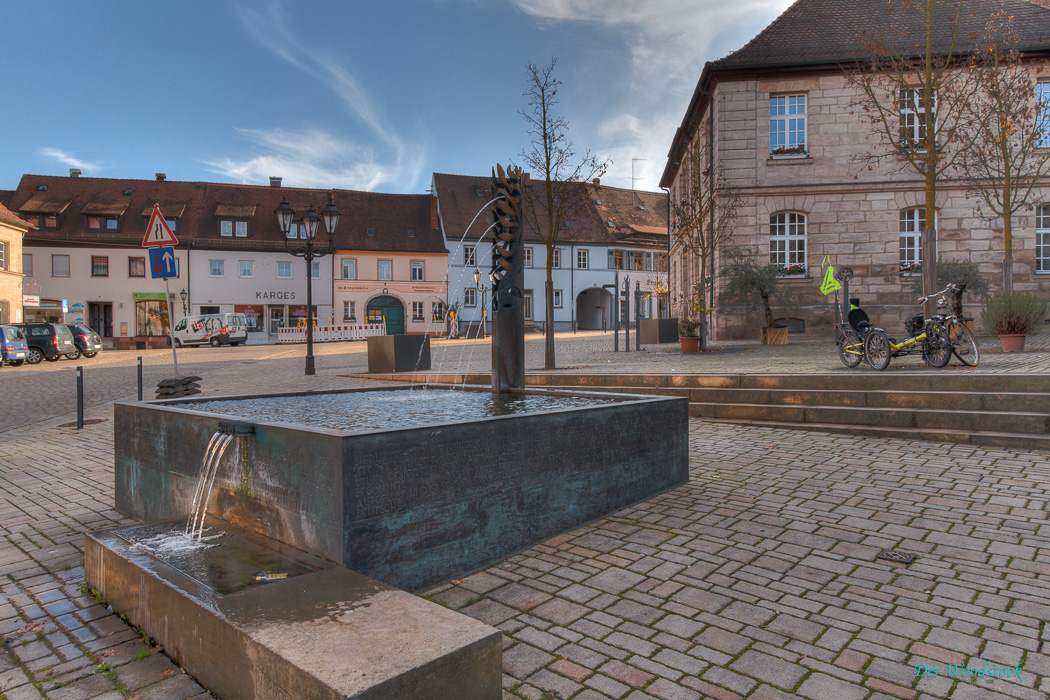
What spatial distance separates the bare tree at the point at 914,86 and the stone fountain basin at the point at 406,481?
11.2 metres

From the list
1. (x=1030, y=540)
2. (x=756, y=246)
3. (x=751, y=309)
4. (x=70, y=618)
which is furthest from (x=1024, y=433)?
(x=756, y=246)

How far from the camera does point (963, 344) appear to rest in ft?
33.8

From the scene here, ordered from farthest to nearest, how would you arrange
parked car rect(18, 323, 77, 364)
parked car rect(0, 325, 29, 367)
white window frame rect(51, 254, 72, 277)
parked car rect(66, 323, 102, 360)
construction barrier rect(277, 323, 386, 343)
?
white window frame rect(51, 254, 72, 277) < construction barrier rect(277, 323, 386, 343) < parked car rect(66, 323, 102, 360) < parked car rect(18, 323, 77, 364) < parked car rect(0, 325, 29, 367)

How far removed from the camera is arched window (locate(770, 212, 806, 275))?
22188mm

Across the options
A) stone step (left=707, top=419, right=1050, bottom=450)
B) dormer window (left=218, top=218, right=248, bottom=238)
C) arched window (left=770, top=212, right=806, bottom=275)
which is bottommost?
stone step (left=707, top=419, right=1050, bottom=450)

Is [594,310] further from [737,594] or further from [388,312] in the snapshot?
[737,594]

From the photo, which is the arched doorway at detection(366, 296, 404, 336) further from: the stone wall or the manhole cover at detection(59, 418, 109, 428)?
the manhole cover at detection(59, 418, 109, 428)

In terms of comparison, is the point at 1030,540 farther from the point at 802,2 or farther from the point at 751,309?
the point at 802,2

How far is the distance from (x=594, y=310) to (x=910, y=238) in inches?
1405

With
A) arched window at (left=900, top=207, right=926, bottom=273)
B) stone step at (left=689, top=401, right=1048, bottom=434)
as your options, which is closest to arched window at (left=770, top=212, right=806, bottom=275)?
arched window at (left=900, top=207, right=926, bottom=273)

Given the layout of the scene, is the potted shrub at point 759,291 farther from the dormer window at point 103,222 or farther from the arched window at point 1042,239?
the dormer window at point 103,222

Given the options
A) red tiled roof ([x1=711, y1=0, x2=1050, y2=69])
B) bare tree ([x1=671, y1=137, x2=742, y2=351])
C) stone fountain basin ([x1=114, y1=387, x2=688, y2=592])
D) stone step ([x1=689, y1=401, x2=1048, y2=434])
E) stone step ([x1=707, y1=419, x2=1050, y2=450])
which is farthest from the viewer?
red tiled roof ([x1=711, y1=0, x2=1050, y2=69])

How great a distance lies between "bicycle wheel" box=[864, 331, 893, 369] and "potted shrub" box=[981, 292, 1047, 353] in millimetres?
3941

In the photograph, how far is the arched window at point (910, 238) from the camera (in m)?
21.7
